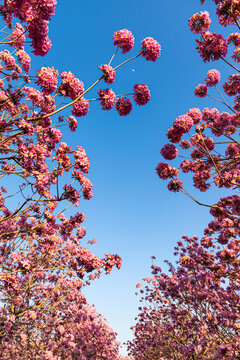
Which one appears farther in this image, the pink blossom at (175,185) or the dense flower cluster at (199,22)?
the pink blossom at (175,185)

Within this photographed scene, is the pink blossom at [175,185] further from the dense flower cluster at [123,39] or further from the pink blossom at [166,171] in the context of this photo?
the dense flower cluster at [123,39]

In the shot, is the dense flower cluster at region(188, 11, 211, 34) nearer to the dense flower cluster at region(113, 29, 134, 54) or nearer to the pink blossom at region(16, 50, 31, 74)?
the dense flower cluster at region(113, 29, 134, 54)

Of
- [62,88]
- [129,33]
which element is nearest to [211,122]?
[129,33]

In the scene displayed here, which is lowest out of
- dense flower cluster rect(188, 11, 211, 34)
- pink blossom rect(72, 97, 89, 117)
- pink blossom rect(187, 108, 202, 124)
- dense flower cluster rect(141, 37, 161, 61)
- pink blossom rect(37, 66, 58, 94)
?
pink blossom rect(37, 66, 58, 94)

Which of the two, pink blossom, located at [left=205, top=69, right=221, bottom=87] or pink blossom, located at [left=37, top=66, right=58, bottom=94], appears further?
pink blossom, located at [left=205, top=69, right=221, bottom=87]

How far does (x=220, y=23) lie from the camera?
431cm

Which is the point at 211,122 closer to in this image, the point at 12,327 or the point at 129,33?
the point at 129,33

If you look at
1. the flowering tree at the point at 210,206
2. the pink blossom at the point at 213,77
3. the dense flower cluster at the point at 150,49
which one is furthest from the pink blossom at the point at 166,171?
the pink blossom at the point at 213,77

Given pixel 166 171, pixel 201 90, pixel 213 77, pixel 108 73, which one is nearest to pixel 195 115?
pixel 201 90

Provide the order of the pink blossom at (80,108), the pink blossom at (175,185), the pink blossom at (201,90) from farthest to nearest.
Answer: the pink blossom at (201,90)
the pink blossom at (175,185)
the pink blossom at (80,108)

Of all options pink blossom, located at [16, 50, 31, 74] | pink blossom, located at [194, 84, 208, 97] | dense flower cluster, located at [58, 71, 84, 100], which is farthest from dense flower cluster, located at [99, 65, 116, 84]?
pink blossom, located at [194, 84, 208, 97]

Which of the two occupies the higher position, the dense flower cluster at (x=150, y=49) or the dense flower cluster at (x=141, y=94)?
the dense flower cluster at (x=150, y=49)

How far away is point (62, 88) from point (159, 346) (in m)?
17.2

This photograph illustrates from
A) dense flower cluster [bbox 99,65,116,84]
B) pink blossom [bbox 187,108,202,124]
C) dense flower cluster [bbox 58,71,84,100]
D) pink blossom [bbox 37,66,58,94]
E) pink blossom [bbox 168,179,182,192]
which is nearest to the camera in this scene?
pink blossom [bbox 37,66,58,94]
